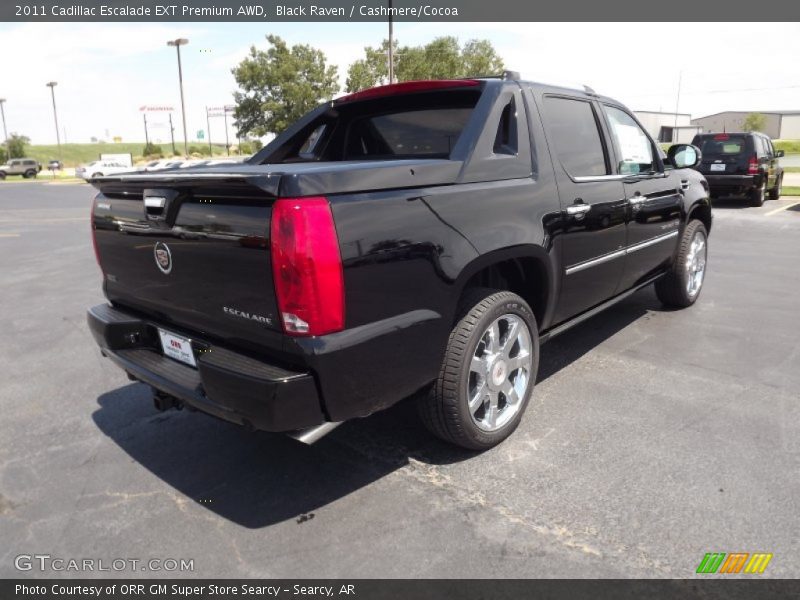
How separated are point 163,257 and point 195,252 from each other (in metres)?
0.29

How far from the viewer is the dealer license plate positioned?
275cm

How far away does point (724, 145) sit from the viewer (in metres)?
14.4

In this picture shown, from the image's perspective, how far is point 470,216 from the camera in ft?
9.13

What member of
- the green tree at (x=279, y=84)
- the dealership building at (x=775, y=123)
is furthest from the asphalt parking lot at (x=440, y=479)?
the dealership building at (x=775, y=123)

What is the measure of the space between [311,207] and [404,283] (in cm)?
53

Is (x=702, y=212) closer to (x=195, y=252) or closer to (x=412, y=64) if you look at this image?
(x=195, y=252)

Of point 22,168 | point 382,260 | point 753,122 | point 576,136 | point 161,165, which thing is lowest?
point 382,260

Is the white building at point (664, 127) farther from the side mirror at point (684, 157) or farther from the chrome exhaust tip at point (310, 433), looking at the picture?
the chrome exhaust tip at point (310, 433)

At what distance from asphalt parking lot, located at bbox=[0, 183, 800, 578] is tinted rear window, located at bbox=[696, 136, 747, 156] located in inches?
448

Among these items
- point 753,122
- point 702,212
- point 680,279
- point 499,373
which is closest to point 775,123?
point 753,122

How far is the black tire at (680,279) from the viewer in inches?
211

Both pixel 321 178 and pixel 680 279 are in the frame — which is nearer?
pixel 321 178

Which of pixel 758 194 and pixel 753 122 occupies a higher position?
pixel 753 122

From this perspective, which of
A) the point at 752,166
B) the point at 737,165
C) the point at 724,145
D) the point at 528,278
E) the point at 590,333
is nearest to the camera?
the point at 528,278
